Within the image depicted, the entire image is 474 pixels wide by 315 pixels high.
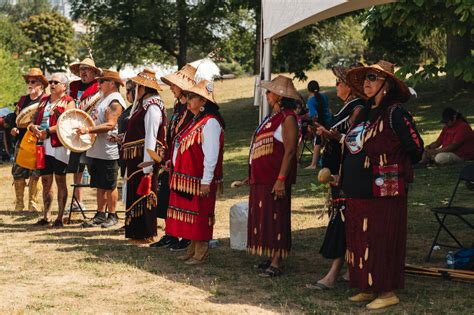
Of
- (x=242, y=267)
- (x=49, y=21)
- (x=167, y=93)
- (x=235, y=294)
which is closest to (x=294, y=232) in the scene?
(x=242, y=267)

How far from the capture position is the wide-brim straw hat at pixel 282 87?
268 inches

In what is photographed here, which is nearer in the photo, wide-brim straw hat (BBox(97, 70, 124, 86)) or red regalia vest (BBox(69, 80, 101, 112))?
wide-brim straw hat (BBox(97, 70, 124, 86))

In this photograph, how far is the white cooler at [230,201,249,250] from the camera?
8.04 metres

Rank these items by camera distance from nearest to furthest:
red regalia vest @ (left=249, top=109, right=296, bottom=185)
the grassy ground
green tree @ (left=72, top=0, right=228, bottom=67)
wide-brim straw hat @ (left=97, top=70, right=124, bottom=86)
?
the grassy ground → red regalia vest @ (left=249, top=109, right=296, bottom=185) → wide-brim straw hat @ (left=97, top=70, right=124, bottom=86) → green tree @ (left=72, top=0, right=228, bottom=67)

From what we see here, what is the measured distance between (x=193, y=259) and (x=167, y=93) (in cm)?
2919

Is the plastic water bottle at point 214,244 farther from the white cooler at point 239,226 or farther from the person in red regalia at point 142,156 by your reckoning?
the person in red regalia at point 142,156

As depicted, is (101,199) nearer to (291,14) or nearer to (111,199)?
(111,199)

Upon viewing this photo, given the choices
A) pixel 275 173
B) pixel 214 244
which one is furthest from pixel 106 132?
pixel 275 173

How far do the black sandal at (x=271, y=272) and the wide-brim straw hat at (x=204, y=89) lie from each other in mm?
1678

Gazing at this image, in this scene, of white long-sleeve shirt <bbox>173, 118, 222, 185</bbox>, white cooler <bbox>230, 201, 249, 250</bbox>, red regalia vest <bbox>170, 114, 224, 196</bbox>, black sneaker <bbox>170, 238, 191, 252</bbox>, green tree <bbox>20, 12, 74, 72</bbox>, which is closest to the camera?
white long-sleeve shirt <bbox>173, 118, 222, 185</bbox>

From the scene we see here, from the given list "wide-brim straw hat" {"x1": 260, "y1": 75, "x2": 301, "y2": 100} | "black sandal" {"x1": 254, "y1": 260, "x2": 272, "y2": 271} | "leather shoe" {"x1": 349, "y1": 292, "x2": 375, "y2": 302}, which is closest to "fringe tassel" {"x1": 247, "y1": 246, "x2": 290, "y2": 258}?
"black sandal" {"x1": 254, "y1": 260, "x2": 272, "y2": 271}

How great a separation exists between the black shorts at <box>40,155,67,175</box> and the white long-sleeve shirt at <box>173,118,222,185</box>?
2833 mm

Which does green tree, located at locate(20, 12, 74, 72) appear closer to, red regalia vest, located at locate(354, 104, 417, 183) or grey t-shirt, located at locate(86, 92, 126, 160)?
grey t-shirt, located at locate(86, 92, 126, 160)

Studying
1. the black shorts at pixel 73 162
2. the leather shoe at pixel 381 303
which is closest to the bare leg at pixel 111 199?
the black shorts at pixel 73 162
